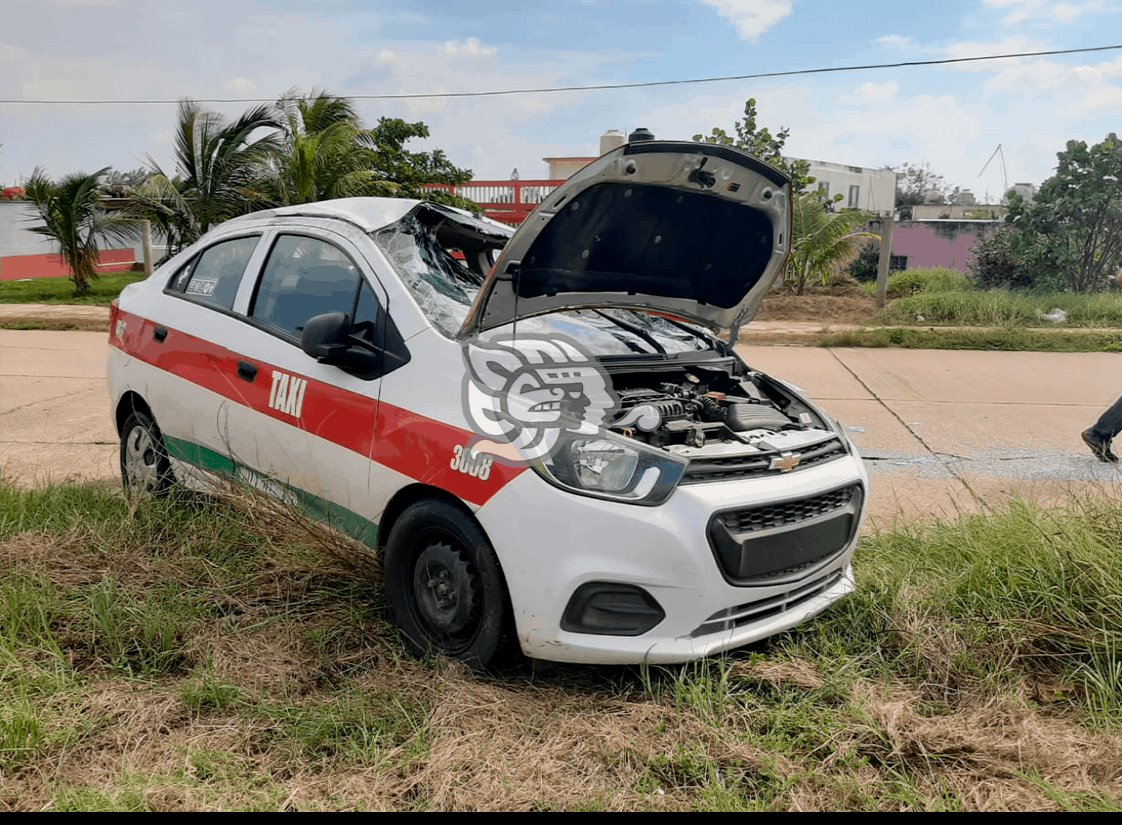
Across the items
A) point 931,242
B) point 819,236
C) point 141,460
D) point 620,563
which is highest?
point 931,242

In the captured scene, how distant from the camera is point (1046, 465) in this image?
6.42 m

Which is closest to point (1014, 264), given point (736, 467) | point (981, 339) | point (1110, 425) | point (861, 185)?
point (981, 339)

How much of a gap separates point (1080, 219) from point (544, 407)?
51.8 feet

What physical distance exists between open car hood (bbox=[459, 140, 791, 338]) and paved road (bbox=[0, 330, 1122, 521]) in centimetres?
172

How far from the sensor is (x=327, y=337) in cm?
349

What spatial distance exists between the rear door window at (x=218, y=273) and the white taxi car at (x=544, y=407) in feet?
0.06

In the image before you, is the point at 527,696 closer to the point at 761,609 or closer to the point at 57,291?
the point at 761,609

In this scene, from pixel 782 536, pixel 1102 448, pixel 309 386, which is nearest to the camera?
pixel 782 536

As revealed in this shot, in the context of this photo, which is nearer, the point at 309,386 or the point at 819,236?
the point at 309,386

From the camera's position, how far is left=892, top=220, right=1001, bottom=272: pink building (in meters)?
24.8

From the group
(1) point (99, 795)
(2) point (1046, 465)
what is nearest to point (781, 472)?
(1) point (99, 795)

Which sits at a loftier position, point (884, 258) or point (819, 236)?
point (819, 236)

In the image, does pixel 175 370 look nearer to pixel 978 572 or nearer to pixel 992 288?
pixel 978 572

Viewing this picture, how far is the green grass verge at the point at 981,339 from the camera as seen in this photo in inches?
481
